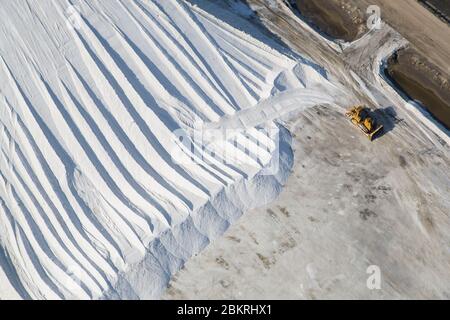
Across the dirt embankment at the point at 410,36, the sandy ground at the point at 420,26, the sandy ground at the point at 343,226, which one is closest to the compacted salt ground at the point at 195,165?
the sandy ground at the point at 343,226

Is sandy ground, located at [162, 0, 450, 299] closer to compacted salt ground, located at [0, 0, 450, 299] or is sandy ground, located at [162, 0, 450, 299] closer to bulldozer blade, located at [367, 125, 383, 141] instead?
compacted salt ground, located at [0, 0, 450, 299]

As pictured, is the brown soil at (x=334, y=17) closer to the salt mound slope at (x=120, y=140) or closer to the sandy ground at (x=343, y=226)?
the salt mound slope at (x=120, y=140)

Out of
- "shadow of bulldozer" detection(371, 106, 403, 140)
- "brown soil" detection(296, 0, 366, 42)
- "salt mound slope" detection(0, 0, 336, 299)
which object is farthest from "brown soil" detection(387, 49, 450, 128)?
"salt mound slope" detection(0, 0, 336, 299)

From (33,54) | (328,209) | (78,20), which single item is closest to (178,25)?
(78,20)

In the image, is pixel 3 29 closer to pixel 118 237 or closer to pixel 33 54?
pixel 33 54
